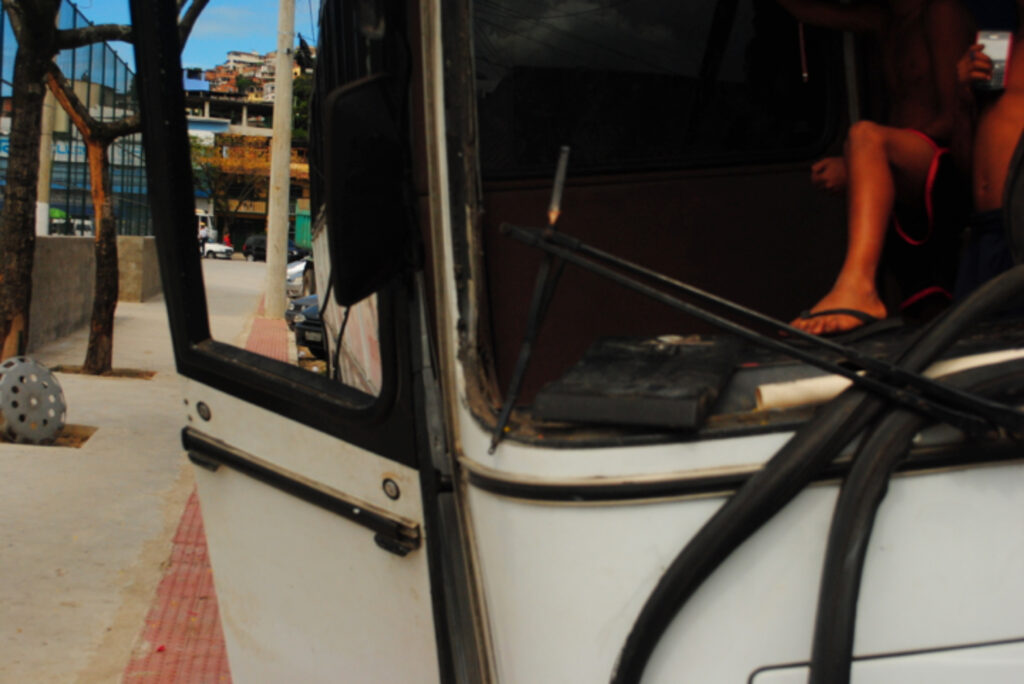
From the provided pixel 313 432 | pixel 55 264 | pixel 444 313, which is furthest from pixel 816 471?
pixel 55 264

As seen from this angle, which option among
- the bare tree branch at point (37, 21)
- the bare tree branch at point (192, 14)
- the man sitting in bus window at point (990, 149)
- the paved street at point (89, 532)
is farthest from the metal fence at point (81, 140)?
the man sitting in bus window at point (990, 149)

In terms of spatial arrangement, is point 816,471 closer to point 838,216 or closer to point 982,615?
point 982,615

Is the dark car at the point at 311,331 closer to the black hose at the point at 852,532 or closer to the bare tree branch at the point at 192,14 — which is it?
the bare tree branch at the point at 192,14

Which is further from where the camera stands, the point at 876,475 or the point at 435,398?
the point at 435,398

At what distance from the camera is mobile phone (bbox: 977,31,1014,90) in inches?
76.1

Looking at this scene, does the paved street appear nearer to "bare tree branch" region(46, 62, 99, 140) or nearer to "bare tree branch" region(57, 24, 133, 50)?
"bare tree branch" region(46, 62, 99, 140)

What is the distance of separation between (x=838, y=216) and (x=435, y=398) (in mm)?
1324

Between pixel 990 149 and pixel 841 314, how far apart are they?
455 millimetres

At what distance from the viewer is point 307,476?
7.14 feet

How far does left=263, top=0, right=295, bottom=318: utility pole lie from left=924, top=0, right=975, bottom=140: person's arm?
55.3ft

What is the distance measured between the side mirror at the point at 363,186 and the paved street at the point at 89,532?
3.45 m

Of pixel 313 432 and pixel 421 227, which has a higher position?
pixel 421 227

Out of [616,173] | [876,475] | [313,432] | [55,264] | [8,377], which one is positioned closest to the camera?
[876,475]

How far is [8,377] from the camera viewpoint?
316 inches
